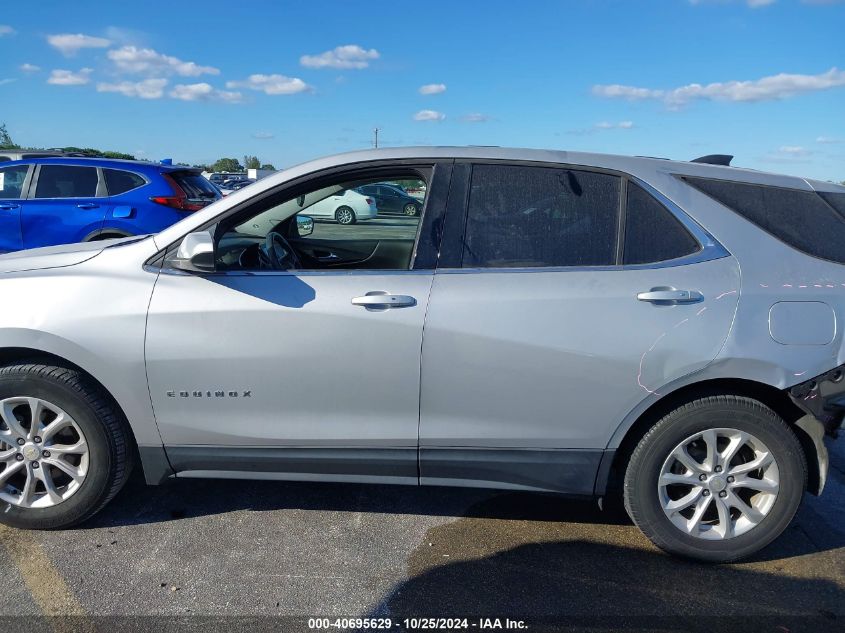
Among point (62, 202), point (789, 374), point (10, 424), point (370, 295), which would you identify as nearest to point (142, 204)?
point (62, 202)

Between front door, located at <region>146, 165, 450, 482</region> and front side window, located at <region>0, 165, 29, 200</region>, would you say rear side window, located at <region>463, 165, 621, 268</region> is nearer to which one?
front door, located at <region>146, 165, 450, 482</region>

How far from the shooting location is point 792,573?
2809 millimetres

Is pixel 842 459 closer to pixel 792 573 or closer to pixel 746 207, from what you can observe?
pixel 792 573

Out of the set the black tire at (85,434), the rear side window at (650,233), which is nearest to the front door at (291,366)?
the black tire at (85,434)

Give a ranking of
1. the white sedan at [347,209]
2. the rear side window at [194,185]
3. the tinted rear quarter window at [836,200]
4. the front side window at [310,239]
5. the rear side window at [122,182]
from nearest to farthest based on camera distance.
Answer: the tinted rear quarter window at [836,200] < the front side window at [310,239] < the white sedan at [347,209] < the rear side window at [122,182] < the rear side window at [194,185]

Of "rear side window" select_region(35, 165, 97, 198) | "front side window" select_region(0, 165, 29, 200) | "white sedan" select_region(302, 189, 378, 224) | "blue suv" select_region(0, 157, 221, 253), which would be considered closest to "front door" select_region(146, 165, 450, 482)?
"white sedan" select_region(302, 189, 378, 224)

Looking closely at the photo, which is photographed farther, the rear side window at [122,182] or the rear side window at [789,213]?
the rear side window at [122,182]

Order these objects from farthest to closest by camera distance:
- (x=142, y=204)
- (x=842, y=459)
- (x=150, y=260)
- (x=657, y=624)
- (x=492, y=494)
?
(x=142, y=204) → (x=842, y=459) → (x=492, y=494) → (x=150, y=260) → (x=657, y=624)

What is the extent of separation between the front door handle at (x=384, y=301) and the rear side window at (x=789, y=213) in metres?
1.35

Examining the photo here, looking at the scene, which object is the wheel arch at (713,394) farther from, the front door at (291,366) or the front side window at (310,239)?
the front side window at (310,239)

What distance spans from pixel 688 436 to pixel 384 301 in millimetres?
1409

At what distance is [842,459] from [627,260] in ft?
7.56

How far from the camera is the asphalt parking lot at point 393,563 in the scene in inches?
99.7

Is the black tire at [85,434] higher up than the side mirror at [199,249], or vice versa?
the side mirror at [199,249]
